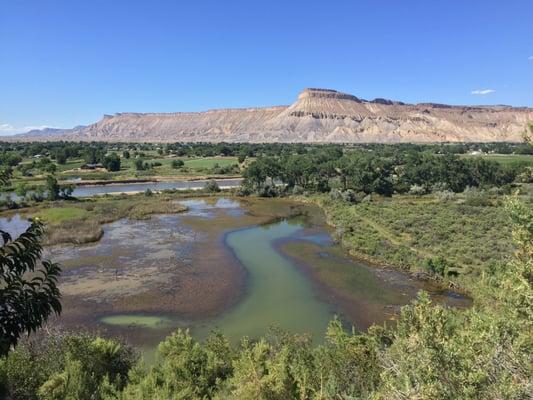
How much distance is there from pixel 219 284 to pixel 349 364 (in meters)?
17.3

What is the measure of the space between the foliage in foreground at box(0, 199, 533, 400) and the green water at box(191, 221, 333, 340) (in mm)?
6207

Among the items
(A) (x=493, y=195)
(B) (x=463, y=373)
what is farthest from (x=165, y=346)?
(A) (x=493, y=195)

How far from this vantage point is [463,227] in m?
44.1

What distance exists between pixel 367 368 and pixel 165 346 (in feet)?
24.1

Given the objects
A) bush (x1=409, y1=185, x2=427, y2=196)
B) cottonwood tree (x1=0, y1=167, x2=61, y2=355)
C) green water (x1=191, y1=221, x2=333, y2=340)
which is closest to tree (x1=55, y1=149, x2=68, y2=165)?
bush (x1=409, y1=185, x2=427, y2=196)

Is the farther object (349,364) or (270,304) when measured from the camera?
(270,304)

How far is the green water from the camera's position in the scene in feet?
75.7

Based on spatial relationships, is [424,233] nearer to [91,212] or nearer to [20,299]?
[91,212]

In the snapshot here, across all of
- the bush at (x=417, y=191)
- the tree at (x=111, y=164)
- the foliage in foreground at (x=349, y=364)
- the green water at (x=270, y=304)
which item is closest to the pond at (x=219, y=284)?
the green water at (x=270, y=304)

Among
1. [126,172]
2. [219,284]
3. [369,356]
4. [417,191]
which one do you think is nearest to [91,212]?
[219,284]

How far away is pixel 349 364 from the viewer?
13.6 meters

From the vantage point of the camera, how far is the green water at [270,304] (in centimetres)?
2306

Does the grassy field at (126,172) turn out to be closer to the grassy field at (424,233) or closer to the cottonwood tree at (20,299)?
the grassy field at (424,233)

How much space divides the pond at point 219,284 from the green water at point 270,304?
62mm
